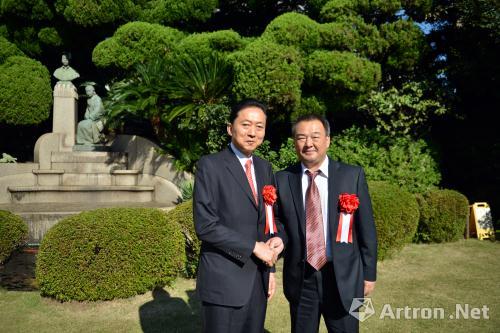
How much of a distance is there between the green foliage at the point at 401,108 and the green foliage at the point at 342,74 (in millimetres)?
585

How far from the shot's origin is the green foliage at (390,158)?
24.6 feet

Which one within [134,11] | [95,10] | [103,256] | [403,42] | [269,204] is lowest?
[103,256]

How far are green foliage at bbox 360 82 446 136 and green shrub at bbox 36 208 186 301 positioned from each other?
6.09m

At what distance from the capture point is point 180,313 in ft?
13.4

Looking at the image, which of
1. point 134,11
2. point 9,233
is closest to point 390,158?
point 9,233

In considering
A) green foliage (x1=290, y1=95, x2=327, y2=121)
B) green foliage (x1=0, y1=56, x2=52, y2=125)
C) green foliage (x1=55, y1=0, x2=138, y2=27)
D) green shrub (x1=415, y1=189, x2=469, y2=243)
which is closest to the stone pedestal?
green foliage (x1=0, y1=56, x2=52, y2=125)

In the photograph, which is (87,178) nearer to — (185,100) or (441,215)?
(185,100)

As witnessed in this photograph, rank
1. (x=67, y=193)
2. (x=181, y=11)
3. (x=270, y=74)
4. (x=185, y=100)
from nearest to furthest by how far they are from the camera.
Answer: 1. (x=270, y=74)
2. (x=185, y=100)
3. (x=67, y=193)
4. (x=181, y=11)

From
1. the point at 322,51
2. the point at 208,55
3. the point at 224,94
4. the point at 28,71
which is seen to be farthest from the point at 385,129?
the point at 28,71

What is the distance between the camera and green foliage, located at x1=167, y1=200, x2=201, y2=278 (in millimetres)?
4859

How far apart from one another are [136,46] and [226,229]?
33.1 feet

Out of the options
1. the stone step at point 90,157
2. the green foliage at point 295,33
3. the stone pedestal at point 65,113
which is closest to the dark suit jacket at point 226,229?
the green foliage at point 295,33

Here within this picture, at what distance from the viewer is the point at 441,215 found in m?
7.26

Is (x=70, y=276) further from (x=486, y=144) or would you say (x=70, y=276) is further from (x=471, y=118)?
(x=471, y=118)
